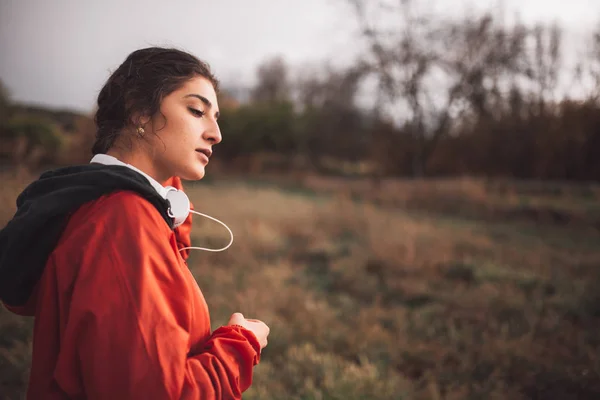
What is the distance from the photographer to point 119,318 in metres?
0.91

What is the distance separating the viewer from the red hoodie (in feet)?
2.96

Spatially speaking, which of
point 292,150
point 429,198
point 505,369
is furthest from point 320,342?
point 292,150

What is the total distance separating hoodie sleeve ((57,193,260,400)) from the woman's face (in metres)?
0.22

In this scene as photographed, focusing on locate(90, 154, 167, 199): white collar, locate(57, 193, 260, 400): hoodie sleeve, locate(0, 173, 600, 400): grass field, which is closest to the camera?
locate(57, 193, 260, 400): hoodie sleeve

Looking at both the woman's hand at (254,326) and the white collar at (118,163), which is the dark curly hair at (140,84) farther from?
the woman's hand at (254,326)

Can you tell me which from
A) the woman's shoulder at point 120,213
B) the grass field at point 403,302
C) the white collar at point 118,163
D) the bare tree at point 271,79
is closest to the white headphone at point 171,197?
the white collar at point 118,163

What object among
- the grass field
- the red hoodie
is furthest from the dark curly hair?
the grass field

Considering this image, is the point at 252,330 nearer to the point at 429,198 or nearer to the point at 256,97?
the point at 429,198

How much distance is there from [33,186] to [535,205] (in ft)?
35.6

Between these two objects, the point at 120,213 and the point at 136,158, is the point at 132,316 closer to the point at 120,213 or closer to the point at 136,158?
the point at 120,213

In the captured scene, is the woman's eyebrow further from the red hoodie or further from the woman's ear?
the red hoodie

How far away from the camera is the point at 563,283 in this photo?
4.97 m

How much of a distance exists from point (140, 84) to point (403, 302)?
4.30 meters

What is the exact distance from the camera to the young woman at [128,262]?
91 cm
